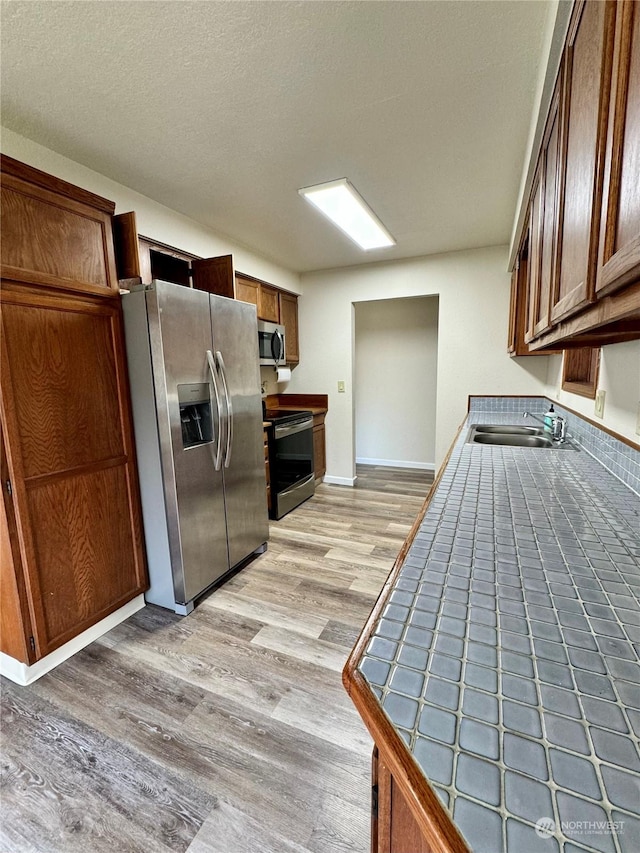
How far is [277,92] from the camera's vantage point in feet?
5.10

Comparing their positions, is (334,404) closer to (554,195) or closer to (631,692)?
(554,195)

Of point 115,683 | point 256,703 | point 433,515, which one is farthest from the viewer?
point 115,683

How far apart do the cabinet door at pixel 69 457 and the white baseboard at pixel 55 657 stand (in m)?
0.06

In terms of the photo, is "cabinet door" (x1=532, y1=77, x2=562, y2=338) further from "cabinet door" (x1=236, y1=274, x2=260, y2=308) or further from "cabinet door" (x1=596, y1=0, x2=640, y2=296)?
"cabinet door" (x1=236, y1=274, x2=260, y2=308)

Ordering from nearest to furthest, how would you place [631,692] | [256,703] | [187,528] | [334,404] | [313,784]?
[631,692]
[313,784]
[256,703]
[187,528]
[334,404]

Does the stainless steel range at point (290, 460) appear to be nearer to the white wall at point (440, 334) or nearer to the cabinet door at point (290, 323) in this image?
the white wall at point (440, 334)

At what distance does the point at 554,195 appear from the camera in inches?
44.7

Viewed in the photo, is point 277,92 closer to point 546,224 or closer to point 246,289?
point 546,224

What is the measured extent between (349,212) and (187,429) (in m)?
1.99

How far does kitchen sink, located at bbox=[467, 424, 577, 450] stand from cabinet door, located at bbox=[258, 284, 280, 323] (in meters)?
2.32

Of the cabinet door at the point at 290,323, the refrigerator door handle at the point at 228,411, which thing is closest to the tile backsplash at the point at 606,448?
the refrigerator door handle at the point at 228,411

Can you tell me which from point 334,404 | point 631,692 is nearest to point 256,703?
point 631,692

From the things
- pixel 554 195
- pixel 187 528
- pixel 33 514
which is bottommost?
pixel 187 528

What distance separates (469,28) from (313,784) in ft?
8.69
